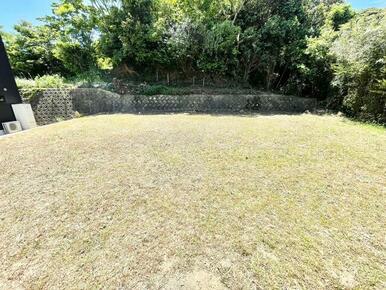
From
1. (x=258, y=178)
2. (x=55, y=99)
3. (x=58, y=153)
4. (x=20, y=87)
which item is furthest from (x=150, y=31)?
(x=258, y=178)

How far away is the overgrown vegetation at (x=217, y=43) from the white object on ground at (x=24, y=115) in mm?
2969

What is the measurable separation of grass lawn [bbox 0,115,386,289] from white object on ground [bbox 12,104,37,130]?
3.65 m

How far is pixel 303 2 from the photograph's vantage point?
418 inches

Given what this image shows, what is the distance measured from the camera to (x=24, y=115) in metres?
7.27

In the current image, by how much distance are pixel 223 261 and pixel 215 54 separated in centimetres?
1021

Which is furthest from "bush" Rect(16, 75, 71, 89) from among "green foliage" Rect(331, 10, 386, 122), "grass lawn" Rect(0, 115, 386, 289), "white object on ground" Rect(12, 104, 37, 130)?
"green foliage" Rect(331, 10, 386, 122)

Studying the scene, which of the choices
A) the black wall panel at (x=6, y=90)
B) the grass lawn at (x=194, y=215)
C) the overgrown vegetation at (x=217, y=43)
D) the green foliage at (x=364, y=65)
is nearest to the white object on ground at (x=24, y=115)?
the black wall panel at (x=6, y=90)

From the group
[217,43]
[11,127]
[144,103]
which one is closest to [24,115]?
[11,127]

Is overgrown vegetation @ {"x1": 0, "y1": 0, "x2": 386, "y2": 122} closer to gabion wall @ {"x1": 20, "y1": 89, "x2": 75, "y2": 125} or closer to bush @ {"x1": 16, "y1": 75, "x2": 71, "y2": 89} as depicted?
bush @ {"x1": 16, "y1": 75, "x2": 71, "y2": 89}

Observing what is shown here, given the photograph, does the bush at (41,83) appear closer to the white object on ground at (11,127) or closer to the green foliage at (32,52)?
the white object on ground at (11,127)

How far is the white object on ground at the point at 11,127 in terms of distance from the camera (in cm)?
672

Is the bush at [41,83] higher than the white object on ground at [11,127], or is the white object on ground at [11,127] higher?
the bush at [41,83]

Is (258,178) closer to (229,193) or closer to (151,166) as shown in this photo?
(229,193)

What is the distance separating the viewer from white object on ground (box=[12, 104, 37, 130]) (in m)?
7.11
